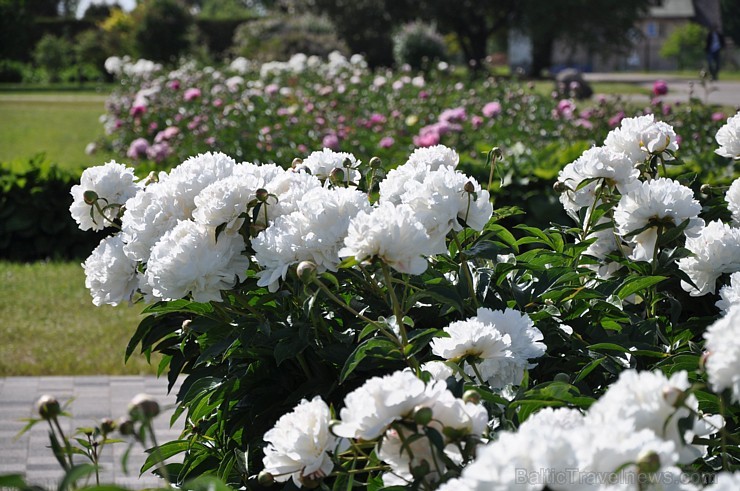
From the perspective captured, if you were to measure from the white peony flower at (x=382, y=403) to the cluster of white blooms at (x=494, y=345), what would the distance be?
365 mm

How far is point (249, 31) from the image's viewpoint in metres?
24.9

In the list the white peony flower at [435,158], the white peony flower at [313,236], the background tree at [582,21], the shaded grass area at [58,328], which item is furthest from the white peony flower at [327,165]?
the background tree at [582,21]

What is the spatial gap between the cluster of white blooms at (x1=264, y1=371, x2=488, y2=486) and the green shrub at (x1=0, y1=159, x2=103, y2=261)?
5740 mm

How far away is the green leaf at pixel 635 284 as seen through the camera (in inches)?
74.4

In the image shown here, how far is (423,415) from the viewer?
113 centimetres

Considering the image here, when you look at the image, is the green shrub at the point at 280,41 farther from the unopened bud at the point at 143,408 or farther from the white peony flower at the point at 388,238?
the unopened bud at the point at 143,408

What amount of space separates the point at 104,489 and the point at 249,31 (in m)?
24.7

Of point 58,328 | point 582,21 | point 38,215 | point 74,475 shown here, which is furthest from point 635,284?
point 582,21

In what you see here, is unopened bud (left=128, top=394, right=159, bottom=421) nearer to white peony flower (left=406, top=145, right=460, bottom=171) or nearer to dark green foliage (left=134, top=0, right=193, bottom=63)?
white peony flower (left=406, top=145, right=460, bottom=171)

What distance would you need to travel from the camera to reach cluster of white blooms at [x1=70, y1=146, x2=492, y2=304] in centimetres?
149

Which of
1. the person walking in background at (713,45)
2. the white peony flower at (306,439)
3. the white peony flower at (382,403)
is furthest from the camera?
the person walking in background at (713,45)

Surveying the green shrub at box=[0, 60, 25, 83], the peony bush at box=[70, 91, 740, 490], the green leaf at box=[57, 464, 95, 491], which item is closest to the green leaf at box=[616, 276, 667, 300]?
the peony bush at box=[70, 91, 740, 490]

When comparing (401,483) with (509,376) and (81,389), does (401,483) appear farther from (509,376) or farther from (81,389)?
(81,389)

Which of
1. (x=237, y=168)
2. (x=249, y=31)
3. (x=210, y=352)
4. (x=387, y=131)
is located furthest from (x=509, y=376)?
(x=249, y=31)
